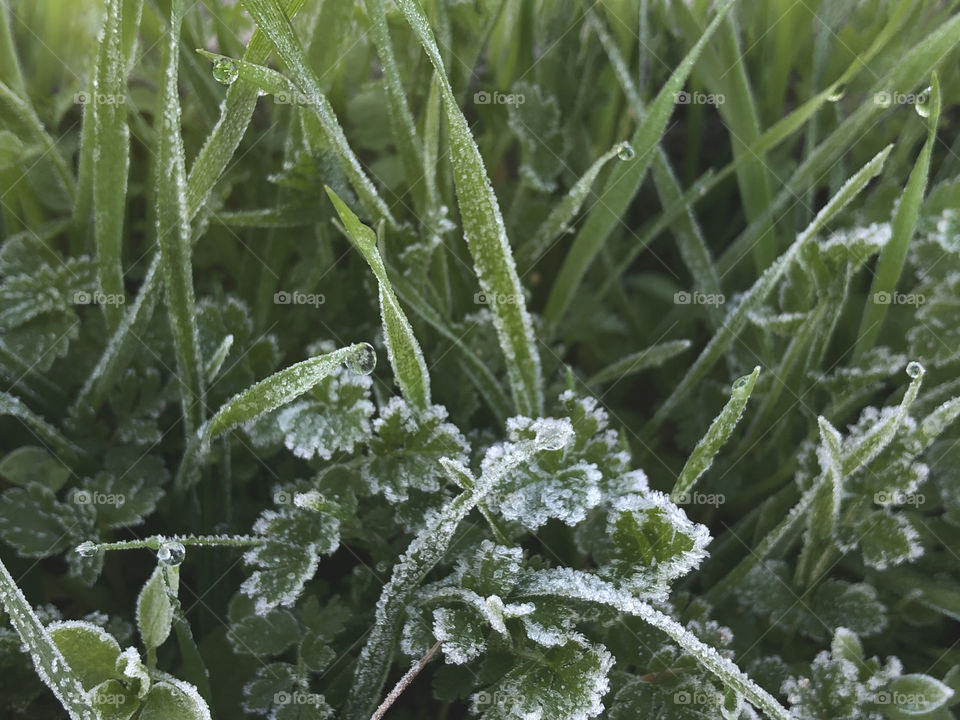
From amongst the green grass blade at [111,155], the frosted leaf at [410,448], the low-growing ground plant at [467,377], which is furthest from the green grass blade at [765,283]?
the green grass blade at [111,155]

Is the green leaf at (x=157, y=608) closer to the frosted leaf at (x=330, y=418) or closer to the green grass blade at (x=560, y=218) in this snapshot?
the frosted leaf at (x=330, y=418)

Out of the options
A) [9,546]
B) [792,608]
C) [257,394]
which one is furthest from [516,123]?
[9,546]

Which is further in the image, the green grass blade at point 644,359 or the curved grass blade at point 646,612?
the green grass blade at point 644,359

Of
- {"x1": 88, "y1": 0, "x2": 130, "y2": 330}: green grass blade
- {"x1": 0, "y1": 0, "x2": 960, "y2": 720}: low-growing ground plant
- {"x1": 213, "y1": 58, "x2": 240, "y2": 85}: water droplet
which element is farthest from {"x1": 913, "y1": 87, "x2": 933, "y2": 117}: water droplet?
{"x1": 88, "y1": 0, "x2": 130, "y2": 330}: green grass blade

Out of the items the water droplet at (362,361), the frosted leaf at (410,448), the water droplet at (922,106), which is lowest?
the frosted leaf at (410,448)

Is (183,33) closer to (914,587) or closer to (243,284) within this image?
A: (243,284)

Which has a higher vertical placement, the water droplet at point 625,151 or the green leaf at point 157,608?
the water droplet at point 625,151
